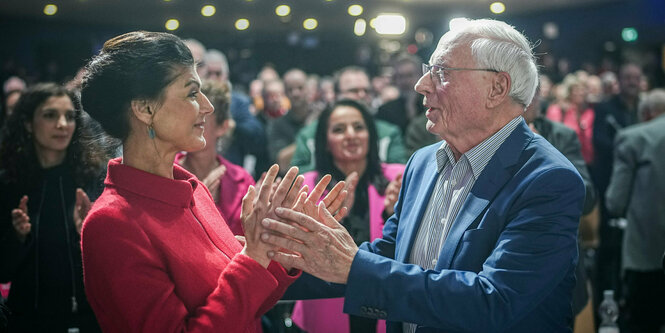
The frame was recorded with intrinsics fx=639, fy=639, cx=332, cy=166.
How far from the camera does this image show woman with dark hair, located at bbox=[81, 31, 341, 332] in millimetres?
1522

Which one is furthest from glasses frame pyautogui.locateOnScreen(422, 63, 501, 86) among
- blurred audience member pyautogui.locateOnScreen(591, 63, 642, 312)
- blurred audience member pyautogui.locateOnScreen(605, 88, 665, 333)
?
blurred audience member pyautogui.locateOnScreen(591, 63, 642, 312)

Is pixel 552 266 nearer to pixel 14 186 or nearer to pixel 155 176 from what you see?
pixel 155 176

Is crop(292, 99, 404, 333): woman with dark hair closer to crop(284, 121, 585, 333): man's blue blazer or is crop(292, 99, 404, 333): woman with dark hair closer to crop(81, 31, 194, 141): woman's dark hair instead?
crop(284, 121, 585, 333): man's blue blazer

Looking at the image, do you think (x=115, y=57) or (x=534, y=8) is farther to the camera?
(x=534, y=8)

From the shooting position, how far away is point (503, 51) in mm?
1891

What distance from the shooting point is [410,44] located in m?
16.8

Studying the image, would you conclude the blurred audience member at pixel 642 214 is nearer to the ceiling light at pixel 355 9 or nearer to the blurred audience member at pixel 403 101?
the blurred audience member at pixel 403 101

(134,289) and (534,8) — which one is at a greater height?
(534,8)

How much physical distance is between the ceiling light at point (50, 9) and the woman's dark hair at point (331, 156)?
376 inches

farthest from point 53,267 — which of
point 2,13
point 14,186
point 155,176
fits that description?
point 2,13

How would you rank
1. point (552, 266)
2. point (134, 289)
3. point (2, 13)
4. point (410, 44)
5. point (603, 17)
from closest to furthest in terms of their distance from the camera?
point (134, 289)
point (552, 266)
point (2, 13)
point (603, 17)
point (410, 44)

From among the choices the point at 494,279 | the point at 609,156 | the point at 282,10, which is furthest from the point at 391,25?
the point at 494,279

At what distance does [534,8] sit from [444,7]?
205 centimetres

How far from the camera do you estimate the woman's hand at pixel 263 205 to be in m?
1.65
